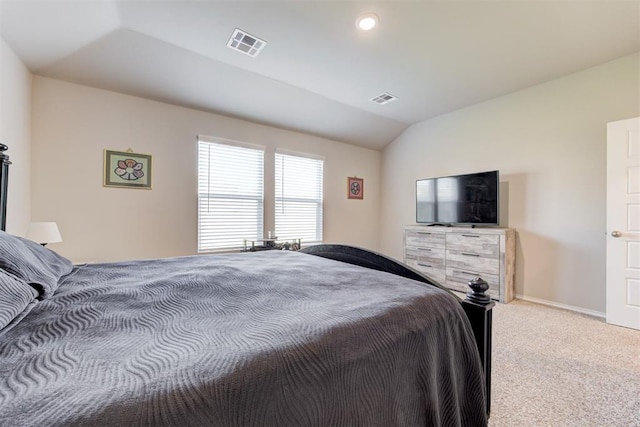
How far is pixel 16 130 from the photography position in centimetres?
243

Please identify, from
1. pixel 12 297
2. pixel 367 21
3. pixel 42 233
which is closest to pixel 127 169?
pixel 42 233

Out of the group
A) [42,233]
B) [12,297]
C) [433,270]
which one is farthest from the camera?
[433,270]

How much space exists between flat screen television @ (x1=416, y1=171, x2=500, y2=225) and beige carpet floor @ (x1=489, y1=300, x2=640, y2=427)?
1.44m

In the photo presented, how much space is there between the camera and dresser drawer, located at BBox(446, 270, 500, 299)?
340 cm

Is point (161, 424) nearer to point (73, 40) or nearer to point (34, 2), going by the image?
point (34, 2)

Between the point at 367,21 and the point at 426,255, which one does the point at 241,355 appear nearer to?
the point at 367,21

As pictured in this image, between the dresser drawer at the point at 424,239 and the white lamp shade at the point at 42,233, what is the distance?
433cm

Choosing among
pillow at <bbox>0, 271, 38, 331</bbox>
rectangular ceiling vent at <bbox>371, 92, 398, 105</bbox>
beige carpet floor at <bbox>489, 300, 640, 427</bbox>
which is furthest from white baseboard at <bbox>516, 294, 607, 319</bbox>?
pillow at <bbox>0, 271, 38, 331</bbox>

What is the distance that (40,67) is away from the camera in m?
2.64

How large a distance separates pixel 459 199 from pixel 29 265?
4377 millimetres

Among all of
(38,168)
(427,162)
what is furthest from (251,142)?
(427,162)

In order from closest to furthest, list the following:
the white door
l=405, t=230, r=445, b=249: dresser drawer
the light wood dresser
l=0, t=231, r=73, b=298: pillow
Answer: l=0, t=231, r=73, b=298: pillow < the white door < the light wood dresser < l=405, t=230, r=445, b=249: dresser drawer

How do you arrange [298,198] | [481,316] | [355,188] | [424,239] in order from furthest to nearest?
[355,188], [298,198], [424,239], [481,316]

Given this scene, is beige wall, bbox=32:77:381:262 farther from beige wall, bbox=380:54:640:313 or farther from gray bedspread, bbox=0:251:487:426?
beige wall, bbox=380:54:640:313
